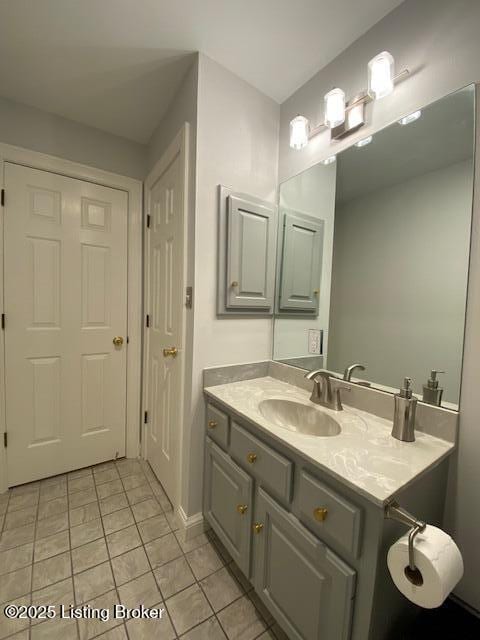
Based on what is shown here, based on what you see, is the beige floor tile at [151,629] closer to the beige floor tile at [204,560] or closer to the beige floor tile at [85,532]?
the beige floor tile at [204,560]

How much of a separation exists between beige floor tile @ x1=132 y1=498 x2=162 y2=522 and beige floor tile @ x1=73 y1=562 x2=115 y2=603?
302 millimetres

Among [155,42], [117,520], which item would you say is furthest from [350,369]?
[155,42]

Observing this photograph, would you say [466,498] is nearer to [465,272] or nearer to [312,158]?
[465,272]

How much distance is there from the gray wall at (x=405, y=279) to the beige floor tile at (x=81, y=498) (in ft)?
5.57

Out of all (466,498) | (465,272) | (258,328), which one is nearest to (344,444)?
(466,498)

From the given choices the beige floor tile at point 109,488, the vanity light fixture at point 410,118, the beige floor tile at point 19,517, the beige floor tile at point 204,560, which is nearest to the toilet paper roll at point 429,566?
the beige floor tile at point 204,560

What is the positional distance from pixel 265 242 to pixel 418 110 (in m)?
0.81

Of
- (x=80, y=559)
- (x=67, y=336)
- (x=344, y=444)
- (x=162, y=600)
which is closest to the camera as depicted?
(x=344, y=444)

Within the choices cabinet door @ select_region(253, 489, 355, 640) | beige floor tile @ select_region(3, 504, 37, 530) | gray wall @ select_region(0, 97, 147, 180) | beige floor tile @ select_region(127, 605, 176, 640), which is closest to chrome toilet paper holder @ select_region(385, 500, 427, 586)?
cabinet door @ select_region(253, 489, 355, 640)

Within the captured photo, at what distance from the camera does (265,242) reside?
1495 mm

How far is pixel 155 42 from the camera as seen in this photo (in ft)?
3.89

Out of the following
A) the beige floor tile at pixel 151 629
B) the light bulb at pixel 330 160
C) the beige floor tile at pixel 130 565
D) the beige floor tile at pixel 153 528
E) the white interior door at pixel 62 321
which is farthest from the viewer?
the white interior door at pixel 62 321

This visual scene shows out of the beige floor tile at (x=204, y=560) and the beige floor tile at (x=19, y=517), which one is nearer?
the beige floor tile at (x=204, y=560)

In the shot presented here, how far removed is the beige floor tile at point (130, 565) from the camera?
3.83ft
